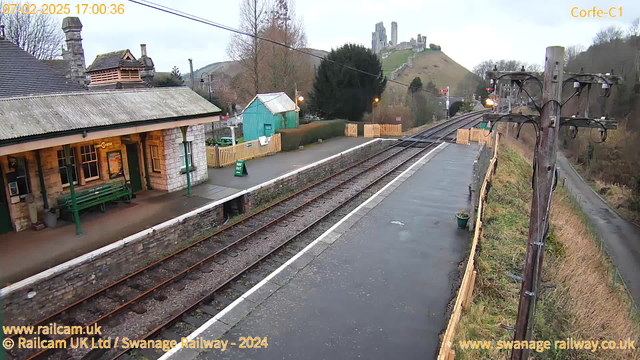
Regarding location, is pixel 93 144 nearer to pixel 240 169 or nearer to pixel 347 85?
pixel 240 169

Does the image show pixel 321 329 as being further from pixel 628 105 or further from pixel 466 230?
pixel 628 105

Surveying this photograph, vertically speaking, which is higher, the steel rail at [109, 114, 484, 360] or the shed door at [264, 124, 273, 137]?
the shed door at [264, 124, 273, 137]

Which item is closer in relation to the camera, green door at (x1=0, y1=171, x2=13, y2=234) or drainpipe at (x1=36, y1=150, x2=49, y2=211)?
green door at (x1=0, y1=171, x2=13, y2=234)

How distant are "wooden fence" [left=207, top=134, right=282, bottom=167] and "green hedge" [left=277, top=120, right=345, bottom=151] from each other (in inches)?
27.9

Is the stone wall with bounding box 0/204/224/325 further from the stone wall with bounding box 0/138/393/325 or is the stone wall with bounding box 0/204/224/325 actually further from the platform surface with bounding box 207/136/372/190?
the platform surface with bounding box 207/136/372/190

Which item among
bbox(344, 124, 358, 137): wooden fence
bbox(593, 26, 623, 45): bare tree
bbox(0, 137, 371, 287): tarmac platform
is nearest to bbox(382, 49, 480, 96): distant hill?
bbox(593, 26, 623, 45): bare tree

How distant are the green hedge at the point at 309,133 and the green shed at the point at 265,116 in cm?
96

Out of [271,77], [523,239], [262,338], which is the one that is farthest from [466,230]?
[271,77]

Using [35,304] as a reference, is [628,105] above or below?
above

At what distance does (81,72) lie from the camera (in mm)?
19469

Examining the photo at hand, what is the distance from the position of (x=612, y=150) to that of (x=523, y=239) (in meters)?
24.7

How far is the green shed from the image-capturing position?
26.1 meters

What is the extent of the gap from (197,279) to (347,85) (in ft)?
90.4

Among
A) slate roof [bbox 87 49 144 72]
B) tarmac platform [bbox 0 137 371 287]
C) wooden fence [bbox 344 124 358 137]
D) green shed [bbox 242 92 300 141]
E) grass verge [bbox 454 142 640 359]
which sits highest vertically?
slate roof [bbox 87 49 144 72]
